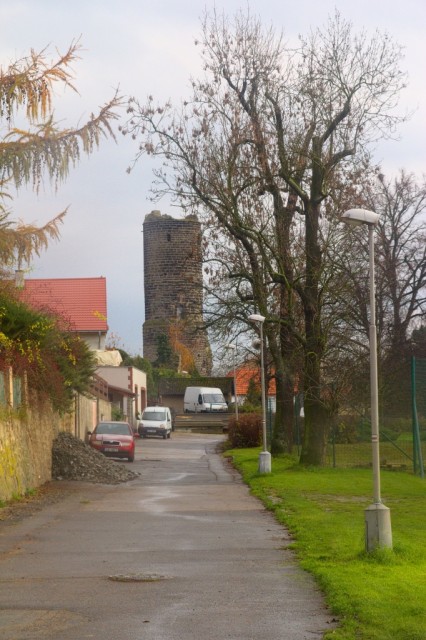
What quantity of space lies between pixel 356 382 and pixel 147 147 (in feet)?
38.6

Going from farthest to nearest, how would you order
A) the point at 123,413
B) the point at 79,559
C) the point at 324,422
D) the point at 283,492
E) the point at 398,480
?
the point at 123,413 < the point at 324,422 < the point at 398,480 < the point at 283,492 < the point at 79,559

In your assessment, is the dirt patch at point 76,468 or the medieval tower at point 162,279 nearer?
the dirt patch at point 76,468

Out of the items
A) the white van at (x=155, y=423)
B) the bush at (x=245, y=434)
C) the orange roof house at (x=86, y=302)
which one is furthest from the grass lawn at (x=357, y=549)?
the white van at (x=155, y=423)

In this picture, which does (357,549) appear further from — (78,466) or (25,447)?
(78,466)

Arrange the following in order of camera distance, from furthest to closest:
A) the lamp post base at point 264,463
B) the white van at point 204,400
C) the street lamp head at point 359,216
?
the white van at point 204,400 < the lamp post base at point 264,463 < the street lamp head at point 359,216

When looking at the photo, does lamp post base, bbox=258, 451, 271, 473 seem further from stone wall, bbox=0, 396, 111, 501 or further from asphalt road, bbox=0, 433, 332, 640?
asphalt road, bbox=0, 433, 332, 640

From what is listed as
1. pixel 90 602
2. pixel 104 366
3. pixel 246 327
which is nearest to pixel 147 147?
pixel 246 327

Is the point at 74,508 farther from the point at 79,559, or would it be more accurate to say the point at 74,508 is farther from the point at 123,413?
the point at 123,413

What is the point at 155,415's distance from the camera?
60.5 metres

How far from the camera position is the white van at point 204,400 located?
76562 mm

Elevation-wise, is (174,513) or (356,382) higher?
(356,382)

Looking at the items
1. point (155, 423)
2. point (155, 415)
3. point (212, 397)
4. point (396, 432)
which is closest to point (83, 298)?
point (155, 415)

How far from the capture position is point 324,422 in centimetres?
3091

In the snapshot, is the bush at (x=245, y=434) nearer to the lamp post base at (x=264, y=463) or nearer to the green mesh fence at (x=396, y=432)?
the green mesh fence at (x=396, y=432)
